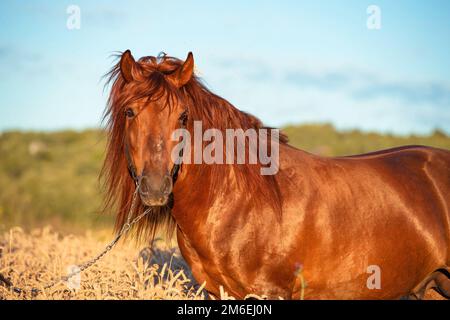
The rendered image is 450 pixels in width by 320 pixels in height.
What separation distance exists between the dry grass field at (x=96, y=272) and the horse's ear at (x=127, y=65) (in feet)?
5.05

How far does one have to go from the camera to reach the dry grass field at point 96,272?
15.7ft

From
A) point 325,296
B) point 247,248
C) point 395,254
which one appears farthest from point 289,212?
point 395,254

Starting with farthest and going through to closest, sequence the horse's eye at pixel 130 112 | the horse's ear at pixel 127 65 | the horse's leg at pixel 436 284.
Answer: the horse's leg at pixel 436 284
the horse's ear at pixel 127 65
the horse's eye at pixel 130 112

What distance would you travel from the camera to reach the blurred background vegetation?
20.2 m

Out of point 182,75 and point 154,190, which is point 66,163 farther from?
point 154,190

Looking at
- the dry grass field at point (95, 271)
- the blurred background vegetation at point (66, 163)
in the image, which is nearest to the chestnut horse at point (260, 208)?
the dry grass field at point (95, 271)

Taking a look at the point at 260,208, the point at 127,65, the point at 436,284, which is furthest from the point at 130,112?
the point at 436,284

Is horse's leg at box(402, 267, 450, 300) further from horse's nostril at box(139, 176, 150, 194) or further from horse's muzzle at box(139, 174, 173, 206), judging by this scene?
horse's nostril at box(139, 176, 150, 194)

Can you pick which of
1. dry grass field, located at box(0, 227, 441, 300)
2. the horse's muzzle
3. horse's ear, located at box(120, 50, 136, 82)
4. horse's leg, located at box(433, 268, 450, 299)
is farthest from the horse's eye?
horse's leg, located at box(433, 268, 450, 299)

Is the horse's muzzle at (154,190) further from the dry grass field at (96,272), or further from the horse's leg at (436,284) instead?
the horse's leg at (436,284)

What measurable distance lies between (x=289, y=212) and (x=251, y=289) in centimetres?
69

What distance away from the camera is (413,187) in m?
5.02
